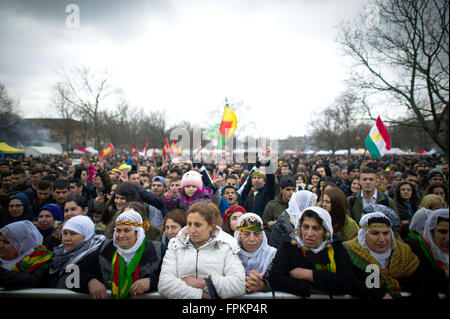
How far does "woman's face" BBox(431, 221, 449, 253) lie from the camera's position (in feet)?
5.29

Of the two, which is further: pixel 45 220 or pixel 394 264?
pixel 45 220

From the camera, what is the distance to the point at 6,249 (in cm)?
214

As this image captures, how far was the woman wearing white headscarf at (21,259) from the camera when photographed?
2.07 m

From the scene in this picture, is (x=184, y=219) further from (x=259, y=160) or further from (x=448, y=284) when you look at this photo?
(x=448, y=284)

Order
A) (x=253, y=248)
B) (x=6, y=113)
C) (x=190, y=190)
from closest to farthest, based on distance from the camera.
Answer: (x=253, y=248) < (x=190, y=190) < (x=6, y=113)

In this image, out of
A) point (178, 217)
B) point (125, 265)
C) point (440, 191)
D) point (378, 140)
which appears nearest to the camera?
point (125, 265)

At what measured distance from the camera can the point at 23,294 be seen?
2.00 metres

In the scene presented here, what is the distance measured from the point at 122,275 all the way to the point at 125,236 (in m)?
0.33

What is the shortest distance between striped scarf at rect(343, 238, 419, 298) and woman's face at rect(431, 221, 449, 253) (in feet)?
1.32

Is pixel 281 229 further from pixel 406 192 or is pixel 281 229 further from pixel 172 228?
pixel 406 192

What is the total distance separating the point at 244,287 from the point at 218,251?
0.36 m

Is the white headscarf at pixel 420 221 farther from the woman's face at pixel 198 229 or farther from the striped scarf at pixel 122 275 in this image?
the striped scarf at pixel 122 275

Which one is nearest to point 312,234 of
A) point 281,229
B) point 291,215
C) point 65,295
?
point 291,215

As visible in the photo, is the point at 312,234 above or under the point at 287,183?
under
